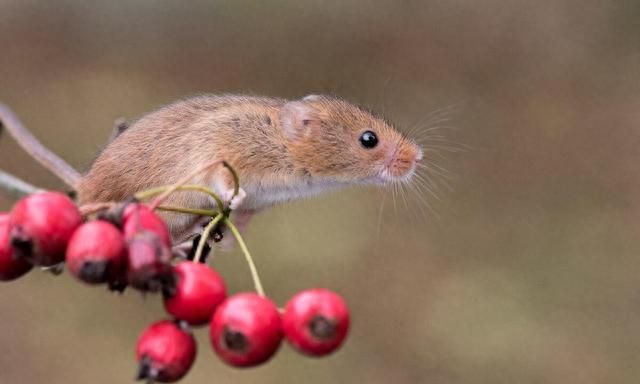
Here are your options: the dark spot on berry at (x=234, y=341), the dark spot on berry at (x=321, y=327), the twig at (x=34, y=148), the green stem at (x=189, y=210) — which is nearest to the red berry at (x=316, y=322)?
the dark spot on berry at (x=321, y=327)

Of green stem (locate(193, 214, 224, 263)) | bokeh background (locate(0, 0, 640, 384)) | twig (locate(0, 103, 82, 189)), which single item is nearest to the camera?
green stem (locate(193, 214, 224, 263))

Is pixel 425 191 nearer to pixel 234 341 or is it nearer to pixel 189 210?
pixel 189 210

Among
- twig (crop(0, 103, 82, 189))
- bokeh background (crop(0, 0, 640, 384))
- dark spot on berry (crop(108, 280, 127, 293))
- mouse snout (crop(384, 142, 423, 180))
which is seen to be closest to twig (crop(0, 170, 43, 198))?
twig (crop(0, 103, 82, 189))

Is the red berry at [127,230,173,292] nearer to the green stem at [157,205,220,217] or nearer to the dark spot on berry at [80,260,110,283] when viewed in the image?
the dark spot on berry at [80,260,110,283]

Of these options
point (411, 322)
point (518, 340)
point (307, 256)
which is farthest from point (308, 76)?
point (518, 340)

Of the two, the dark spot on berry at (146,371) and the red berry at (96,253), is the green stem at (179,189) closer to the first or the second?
the red berry at (96,253)
